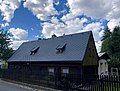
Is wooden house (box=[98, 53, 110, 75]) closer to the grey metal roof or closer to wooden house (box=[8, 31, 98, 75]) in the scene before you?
wooden house (box=[8, 31, 98, 75])

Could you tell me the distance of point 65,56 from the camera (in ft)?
91.4

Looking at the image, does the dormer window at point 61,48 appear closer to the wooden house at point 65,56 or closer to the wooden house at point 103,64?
the wooden house at point 65,56

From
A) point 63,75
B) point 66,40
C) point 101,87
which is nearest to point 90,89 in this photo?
point 101,87

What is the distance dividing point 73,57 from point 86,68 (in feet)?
8.62

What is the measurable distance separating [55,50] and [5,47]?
58.2ft

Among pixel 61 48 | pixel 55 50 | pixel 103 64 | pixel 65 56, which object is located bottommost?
pixel 103 64

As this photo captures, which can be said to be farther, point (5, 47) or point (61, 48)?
point (5, 47)

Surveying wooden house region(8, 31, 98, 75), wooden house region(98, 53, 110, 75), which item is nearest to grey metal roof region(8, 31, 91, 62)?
wooden house region(8, 31, 98, 75)

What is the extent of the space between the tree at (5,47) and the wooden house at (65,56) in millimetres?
8717

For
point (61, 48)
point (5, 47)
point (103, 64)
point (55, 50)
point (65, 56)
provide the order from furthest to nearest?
point (5, 47) → point (103, 64) → point (55, 50) → point (61, 48) → point (65, 56)

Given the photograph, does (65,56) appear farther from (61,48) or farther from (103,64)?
(103,64)

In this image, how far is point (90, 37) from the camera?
28.7 metres

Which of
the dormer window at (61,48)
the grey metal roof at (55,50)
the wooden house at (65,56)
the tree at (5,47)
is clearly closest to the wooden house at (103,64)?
the wooden house at (65,56)

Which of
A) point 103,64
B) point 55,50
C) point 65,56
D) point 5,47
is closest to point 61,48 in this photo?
point 55,50
